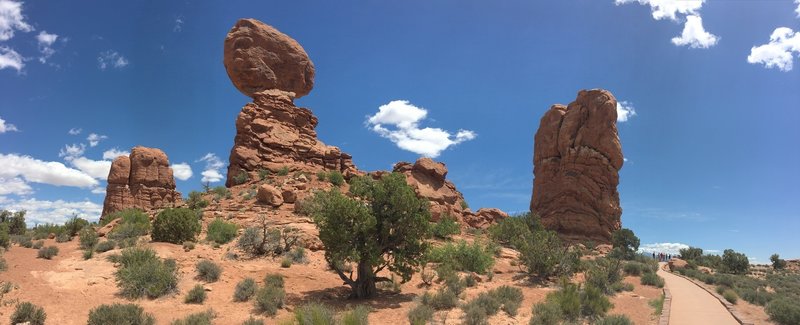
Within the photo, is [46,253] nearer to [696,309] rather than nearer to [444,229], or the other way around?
[444,229]

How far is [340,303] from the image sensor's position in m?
14.8

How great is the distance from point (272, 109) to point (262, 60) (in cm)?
582

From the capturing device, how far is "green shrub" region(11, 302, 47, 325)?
10.5 meters

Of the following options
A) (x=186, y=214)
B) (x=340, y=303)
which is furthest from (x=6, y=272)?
(x=340, y=303)

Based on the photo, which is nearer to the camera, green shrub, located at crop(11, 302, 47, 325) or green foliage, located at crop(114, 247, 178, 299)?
green shrub, located at crop(11, 302, 47, 325)

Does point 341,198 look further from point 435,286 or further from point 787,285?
point 787,285

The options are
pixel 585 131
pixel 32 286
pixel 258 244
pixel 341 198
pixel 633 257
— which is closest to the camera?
pixel 32 286

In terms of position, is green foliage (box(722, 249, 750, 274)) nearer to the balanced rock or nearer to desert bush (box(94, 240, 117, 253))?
the balanced rock

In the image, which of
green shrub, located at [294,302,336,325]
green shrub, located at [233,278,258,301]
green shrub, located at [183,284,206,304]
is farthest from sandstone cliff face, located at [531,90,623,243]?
green shrub, located at [294,302,336,325]

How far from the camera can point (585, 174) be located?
1861 inches

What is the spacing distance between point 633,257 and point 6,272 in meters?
42.3

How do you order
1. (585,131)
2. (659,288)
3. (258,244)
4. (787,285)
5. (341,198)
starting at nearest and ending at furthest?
(341,198)
(258,244)
(659,288)
(787,285)
(585,131)

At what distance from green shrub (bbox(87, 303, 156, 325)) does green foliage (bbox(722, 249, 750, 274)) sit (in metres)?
46.4

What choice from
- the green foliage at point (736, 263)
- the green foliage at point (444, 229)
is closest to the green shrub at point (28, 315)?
the green foliage at point (444, 229)
